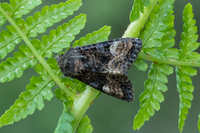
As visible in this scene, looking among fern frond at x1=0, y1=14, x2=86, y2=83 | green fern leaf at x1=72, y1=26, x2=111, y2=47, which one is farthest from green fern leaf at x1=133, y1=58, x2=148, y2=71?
fern frond at x1=0, y1=14, x2=86, y2=83

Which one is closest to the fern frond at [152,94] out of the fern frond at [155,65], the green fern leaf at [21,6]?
the fern frond at [155,65]

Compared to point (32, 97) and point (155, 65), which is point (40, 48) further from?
point (155, 65)

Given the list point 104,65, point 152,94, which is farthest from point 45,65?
point 152,94

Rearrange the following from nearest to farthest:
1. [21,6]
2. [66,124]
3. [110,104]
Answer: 1. [66,124]
2. [21,6]
3. [110,104]

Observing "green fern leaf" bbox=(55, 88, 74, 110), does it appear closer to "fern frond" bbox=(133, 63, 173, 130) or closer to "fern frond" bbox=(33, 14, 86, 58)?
"fern frond" bbox=(33, 14, 86, 58)

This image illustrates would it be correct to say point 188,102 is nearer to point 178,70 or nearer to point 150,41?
point 178,70
